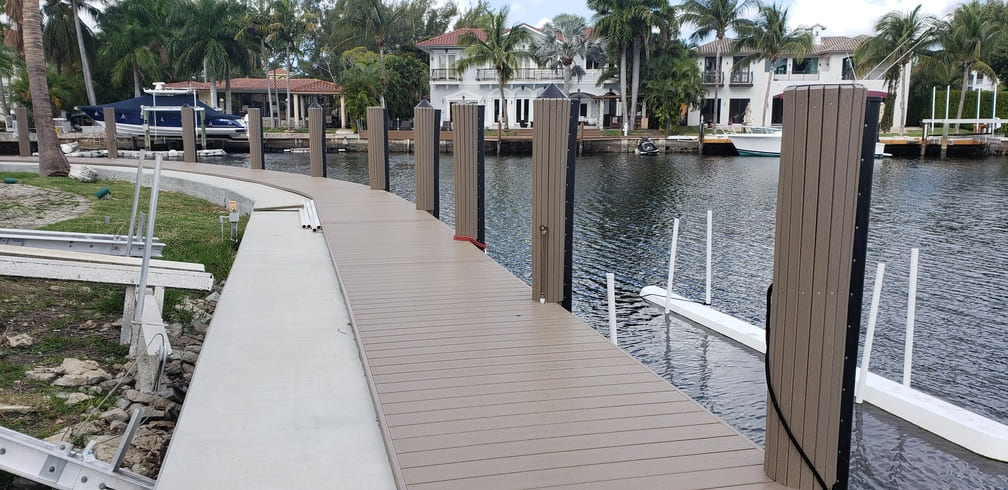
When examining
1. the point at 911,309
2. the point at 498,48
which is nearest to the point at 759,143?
the point at 498,48

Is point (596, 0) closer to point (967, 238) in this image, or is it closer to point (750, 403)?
point (967, 238)

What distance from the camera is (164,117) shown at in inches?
1527

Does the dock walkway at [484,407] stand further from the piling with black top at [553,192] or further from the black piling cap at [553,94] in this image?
the black piling cap at [553,94]

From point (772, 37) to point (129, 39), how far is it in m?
39.8

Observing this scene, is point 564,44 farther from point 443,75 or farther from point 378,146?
point 378,146

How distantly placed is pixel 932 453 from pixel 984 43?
4757 centimetres

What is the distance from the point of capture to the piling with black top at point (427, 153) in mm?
12422

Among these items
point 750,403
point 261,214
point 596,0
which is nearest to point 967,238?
point 750,403

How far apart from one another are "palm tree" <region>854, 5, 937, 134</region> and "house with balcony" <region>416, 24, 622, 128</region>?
50.0 ft

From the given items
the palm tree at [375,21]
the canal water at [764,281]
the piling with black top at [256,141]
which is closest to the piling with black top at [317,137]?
the piling with black top at [256,141]

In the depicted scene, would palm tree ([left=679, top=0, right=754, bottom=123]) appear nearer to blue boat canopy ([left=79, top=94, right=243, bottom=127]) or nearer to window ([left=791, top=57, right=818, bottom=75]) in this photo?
window ([left=791, top=57, right=818, bottom=75])

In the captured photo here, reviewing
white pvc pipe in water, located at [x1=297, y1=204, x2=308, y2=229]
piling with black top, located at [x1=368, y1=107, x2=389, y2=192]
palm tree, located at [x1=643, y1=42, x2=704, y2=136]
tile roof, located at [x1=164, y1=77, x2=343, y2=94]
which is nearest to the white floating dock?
white pvc pipe in water, located at [x1=297, y1=204, x2=308, y2=229]

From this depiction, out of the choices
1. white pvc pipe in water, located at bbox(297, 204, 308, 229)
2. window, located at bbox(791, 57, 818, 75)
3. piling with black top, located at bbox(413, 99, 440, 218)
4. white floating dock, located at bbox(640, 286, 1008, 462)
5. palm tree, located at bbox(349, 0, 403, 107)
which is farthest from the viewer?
palm tree, located at bbox(349, 0, 403, 107)

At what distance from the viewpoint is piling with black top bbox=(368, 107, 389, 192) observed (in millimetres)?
15609
